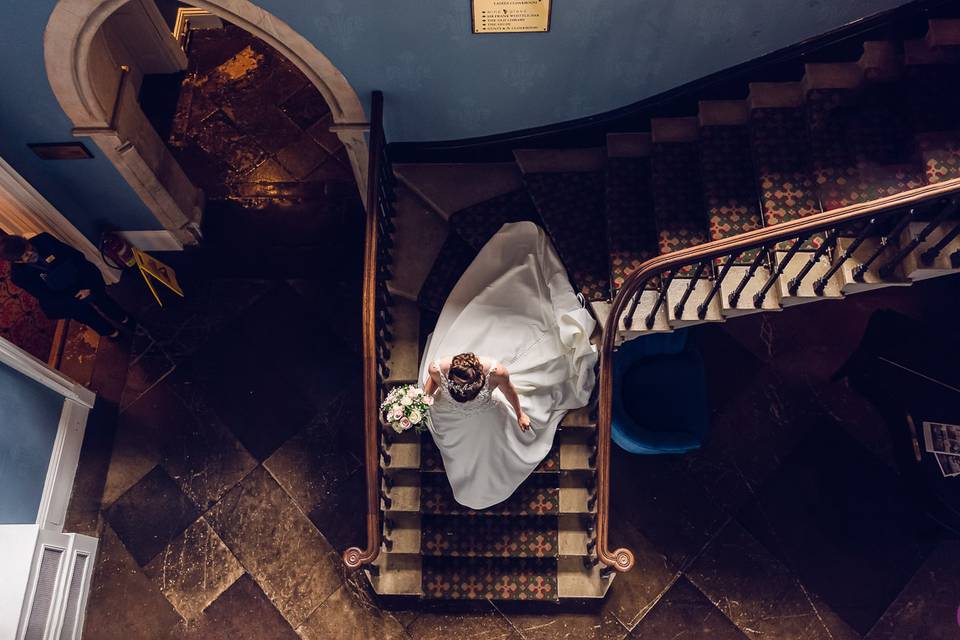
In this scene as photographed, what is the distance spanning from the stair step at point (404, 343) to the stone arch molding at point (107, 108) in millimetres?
1040

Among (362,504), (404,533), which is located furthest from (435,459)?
(362,504)

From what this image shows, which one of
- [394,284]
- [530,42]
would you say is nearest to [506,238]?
[394,284]

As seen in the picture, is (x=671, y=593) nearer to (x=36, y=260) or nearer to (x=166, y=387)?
(x=166, y=387)

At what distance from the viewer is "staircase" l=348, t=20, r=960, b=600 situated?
3859mm

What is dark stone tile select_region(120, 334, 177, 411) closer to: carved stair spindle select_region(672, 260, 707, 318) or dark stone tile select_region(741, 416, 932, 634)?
carved stair spindle select_region(672, 260, 707, 318)

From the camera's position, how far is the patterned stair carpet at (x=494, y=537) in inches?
176

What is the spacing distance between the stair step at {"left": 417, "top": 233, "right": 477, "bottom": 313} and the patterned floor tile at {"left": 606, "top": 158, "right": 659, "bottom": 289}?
3.09 ft

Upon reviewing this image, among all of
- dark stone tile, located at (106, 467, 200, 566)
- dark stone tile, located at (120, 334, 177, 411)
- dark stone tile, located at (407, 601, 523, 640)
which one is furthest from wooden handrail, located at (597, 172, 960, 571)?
dark stone tile, located at (120, 334, 177, 411)

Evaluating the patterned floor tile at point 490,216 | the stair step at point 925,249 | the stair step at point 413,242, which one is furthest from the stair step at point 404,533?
the stair step at point 925,249

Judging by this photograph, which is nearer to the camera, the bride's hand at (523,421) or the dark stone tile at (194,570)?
the bride's hand at (523,421)

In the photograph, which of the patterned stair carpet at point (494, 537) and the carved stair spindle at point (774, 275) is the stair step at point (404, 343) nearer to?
the patterned stair carpet at point (494, 537)

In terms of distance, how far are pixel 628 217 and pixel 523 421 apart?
147 centimetres

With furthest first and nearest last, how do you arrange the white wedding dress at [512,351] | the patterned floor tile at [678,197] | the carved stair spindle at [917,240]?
1. the patterned floor tile at [678,197]
2. the white wedding dress at [512,351]
3. the carved stair spindle at [917,240]

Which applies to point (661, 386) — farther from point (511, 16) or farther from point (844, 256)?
point (511, 16)
